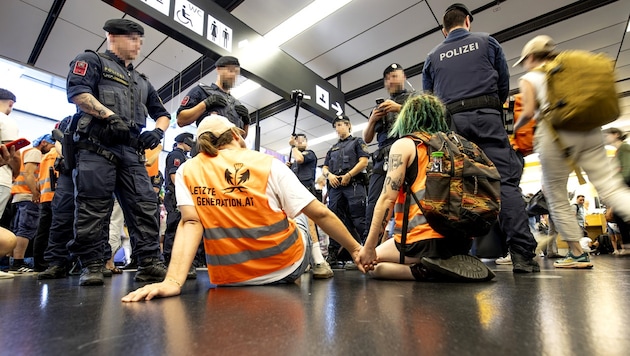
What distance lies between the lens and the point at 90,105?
5.45 feet

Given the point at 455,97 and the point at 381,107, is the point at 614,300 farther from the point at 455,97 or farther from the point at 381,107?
the point at 381,107

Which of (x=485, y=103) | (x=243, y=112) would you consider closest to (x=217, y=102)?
(x=243, y=112)

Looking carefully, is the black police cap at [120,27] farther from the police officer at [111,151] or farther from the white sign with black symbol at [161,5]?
the white sign with black symbol at [161,5]

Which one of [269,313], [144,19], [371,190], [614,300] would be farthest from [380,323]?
[144,19]

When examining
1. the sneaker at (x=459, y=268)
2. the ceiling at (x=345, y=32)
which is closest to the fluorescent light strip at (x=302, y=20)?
the ceiling at (x=345, y=32)

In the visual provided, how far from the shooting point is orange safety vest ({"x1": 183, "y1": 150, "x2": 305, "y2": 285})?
1200 mm

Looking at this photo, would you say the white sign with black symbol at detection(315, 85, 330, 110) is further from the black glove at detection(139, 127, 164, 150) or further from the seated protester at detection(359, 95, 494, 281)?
the seated protester at detection(359, 95, 494, 281)

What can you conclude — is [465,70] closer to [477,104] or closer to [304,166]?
[477,104]

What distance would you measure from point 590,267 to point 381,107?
1.51 m

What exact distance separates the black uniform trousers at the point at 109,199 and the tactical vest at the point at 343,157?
2.03m

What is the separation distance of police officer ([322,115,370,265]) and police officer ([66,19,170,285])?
1774 millimetres

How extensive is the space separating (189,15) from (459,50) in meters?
2.43

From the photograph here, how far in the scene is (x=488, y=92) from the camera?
5.96 ft

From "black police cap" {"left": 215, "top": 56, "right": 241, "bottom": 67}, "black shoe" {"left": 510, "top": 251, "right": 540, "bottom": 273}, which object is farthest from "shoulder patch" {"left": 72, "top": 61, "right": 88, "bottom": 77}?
"black shoe" {"left": 510, "top": 251, "right": 540, "bottom": 273}
